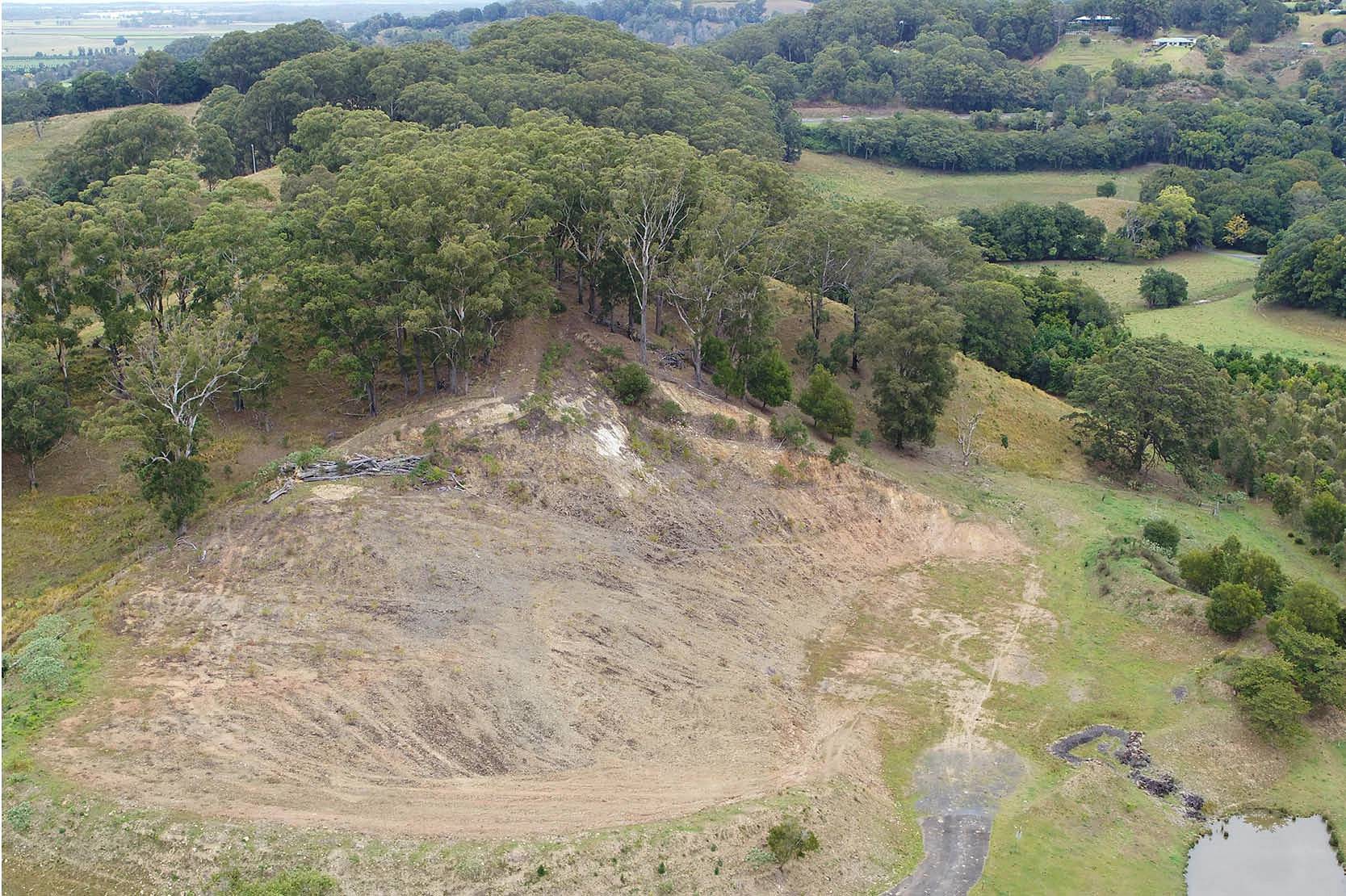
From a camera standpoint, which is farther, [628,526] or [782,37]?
[782,37]

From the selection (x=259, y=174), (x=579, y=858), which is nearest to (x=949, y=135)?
(x=259, y=174)

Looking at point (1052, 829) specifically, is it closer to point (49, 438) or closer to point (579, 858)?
point (579, 858)

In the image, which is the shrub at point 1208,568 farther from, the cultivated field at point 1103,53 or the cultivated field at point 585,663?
the cultivated field at point 1103,53

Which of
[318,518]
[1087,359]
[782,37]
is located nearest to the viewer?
[318,518]

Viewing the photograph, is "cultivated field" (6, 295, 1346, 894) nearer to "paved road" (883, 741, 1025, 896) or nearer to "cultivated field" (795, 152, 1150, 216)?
"paved road" (883, 741, 1025, 896)

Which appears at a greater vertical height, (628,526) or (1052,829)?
(628,526)

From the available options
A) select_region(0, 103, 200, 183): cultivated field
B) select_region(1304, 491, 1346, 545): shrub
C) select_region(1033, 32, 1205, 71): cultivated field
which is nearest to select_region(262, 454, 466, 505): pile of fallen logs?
select_region(1304, 491, 1346, 545): shrub

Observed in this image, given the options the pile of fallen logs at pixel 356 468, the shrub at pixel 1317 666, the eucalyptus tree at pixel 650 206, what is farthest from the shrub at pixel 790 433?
the shrub at pixel 1317 666
